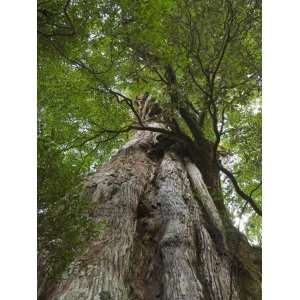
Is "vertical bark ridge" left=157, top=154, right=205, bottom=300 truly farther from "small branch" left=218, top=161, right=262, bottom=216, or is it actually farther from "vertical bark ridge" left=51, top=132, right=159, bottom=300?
"small branch" left=218, top=161, right=262, bottom=216

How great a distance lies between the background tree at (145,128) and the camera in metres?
2.66

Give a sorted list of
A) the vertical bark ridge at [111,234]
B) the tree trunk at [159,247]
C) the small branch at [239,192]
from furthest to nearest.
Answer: the small branch at [239,192] < the tree trunk at [159,247] < the vertical bark ridge at [111,234]

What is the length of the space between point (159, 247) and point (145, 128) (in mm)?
1948

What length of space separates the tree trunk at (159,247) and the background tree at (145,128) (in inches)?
0.7

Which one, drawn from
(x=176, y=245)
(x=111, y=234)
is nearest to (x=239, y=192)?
(x=176, y=245)

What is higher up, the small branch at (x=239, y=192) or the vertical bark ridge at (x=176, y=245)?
the small branch at (x=239, y=192)

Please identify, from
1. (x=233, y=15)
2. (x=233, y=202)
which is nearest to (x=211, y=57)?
(x=233, y=15)

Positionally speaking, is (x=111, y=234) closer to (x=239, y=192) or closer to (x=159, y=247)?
(x=159, y=247)

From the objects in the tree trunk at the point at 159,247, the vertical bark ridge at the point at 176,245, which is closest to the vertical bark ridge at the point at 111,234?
the tree trunk at the point at 159,247

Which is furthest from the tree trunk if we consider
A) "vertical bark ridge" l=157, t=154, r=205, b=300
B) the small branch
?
the small branch

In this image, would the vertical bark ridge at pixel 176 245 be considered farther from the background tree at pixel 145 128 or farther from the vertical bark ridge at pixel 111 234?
the vertical bark ridge at pixel 111 234

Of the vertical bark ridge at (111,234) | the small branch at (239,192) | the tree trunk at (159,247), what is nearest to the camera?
the vertical bark ridge at (111,234)
